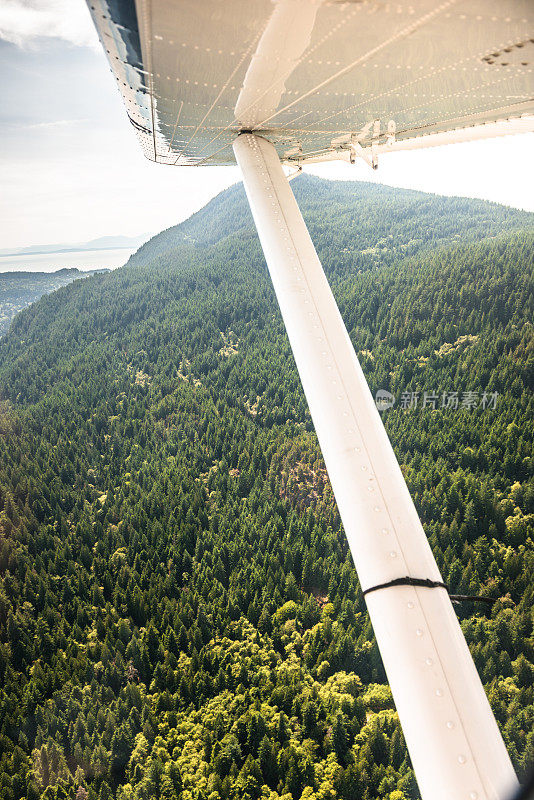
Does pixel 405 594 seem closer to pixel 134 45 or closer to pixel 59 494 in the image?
pixel 134 45

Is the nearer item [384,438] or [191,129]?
[384,438]

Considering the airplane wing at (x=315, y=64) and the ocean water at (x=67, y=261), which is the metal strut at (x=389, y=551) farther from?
the ocean water at (x=67, y=261)

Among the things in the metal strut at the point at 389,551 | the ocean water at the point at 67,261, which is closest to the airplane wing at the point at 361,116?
the metal strut at the point at 389,551

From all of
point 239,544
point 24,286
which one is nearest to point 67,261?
point 24,286

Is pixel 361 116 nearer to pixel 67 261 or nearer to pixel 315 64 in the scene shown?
pixel 315 64

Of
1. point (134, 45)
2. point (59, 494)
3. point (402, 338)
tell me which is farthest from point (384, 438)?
point (402, 338)

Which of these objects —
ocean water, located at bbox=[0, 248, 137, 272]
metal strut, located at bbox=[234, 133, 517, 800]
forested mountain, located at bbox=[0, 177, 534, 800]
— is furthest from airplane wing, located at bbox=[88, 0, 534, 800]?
ocean water, located at bbox=[0, 248, 137, 272]
